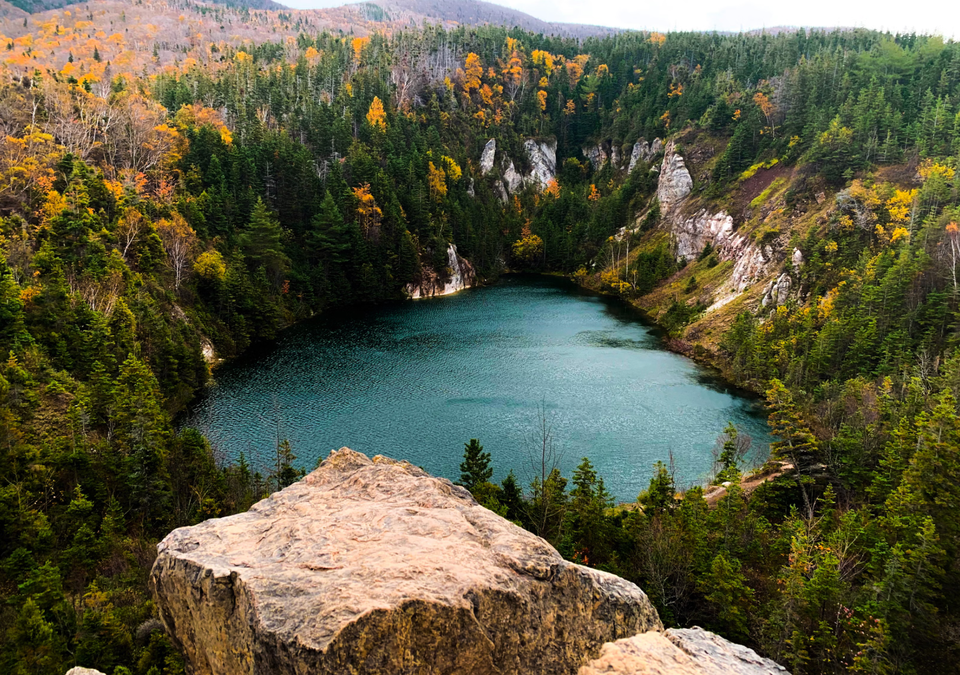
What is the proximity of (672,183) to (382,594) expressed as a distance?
12739cm

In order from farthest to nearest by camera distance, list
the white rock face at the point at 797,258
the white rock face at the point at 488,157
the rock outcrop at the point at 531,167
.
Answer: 1. the rock outcrop at the point at 531,167
2. the white rock face at the point at 488,157
3. the white rock face at the point at 797,258

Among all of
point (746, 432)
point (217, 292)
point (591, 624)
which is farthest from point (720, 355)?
point (591, 624)

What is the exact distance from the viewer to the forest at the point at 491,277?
915 inches

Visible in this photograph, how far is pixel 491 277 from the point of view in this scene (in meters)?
125

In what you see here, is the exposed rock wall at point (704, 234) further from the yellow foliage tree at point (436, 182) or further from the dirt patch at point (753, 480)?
the yellow foliage tree at point (436, 182)

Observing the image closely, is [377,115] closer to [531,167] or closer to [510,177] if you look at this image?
[510,177]

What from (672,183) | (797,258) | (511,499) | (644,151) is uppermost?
(644,151)

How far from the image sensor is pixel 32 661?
759 inches

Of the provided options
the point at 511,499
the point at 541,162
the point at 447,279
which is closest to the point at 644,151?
the point at 541,162

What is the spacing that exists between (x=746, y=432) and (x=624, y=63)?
→ 158 metres

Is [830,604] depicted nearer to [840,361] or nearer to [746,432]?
[746,432]

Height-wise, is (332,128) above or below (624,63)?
below

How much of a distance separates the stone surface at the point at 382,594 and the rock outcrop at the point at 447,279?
94.7 metres

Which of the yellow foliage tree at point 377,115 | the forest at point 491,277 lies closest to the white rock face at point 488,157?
the forest at point 491,277
